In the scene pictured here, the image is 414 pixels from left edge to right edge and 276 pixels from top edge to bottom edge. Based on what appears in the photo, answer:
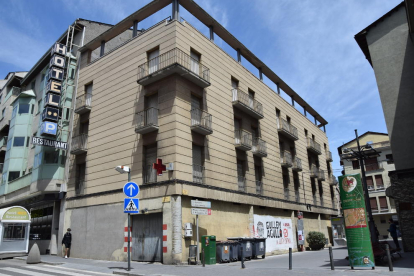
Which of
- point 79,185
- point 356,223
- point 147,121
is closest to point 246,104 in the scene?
point 147,121

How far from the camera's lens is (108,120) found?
67.5 ft

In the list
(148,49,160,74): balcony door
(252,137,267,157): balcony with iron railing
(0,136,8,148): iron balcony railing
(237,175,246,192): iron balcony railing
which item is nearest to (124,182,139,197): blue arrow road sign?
(148,49,160,74): balcony door

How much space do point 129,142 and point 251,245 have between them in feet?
29.5

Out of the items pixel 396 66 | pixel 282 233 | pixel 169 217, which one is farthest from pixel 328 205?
pixel 169 217

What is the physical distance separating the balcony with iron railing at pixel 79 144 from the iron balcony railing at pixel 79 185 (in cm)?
187

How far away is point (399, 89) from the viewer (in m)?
21.5

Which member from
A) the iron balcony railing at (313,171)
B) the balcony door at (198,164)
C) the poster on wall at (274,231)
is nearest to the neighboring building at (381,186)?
the iron balcony railing at (313,171)

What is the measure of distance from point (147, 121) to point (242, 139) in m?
6.96

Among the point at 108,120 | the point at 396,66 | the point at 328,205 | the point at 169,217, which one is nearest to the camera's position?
the point at 169,217

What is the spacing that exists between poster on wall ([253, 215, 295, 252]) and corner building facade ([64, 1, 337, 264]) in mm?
195

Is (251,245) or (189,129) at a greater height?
(189,129)

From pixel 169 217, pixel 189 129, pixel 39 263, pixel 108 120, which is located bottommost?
pixel 39 263

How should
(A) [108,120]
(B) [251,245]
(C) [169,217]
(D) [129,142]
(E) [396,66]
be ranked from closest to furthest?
(C) [169,217] → (B) [251,245] → (D) [129,142] → (A) [108,120] → (E) [396,66]

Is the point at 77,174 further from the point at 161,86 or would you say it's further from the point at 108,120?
the point at 161,86
